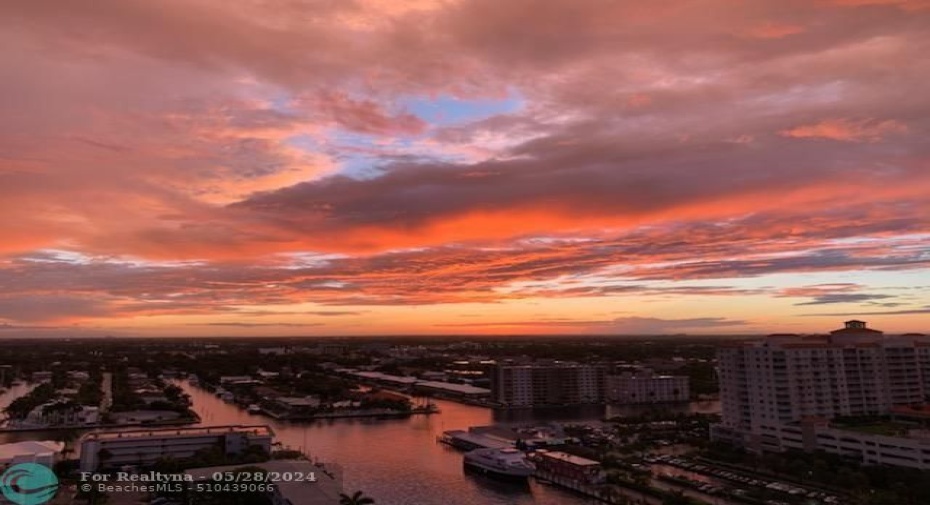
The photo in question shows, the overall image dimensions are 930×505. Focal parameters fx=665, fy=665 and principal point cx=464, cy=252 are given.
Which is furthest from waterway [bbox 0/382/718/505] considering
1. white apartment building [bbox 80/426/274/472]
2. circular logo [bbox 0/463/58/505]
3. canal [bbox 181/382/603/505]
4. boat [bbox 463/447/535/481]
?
circular logo [bbox 0/463/58/505]

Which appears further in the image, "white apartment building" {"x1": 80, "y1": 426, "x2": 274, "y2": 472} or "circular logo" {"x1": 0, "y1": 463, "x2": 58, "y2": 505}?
"white apartment building" {"x1": 80, "y1": 426, "x2": 274, "y2": 472}

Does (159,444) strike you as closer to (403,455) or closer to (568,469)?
(403,455)

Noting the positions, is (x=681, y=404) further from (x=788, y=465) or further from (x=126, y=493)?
(x=126, y=493)

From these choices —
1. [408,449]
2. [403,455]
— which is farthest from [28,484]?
[408,449]

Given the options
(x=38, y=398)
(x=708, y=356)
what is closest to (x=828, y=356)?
(x=38, y=398)

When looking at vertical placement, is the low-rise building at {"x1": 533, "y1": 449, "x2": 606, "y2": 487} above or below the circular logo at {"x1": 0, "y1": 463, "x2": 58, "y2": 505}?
below

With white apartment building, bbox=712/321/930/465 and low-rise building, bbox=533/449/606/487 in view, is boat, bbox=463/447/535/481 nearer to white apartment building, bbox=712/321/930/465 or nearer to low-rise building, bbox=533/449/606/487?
low-rise building, bbox=533/449/606/487

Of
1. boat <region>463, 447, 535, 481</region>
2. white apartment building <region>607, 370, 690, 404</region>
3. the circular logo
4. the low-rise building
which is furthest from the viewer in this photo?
white apartment building <region>607, 370, 690, 404</region>
